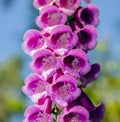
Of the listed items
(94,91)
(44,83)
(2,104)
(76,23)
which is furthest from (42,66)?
→ (2,104)

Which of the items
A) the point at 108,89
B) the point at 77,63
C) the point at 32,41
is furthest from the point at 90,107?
the point at 108,89

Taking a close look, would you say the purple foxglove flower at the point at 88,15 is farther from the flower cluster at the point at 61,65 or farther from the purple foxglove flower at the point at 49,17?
the purple foxglove flower at the point at 49,17

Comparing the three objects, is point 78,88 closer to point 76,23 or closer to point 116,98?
point 76,23

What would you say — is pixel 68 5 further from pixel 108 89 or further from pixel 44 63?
pixel 108 89

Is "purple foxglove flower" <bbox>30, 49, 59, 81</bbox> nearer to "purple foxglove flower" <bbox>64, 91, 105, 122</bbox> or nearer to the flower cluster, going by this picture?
the flower cluster

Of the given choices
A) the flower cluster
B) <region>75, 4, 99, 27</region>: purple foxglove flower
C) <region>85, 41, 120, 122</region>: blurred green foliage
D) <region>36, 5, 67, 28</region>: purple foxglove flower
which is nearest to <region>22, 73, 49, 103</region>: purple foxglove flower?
the flower cluster
